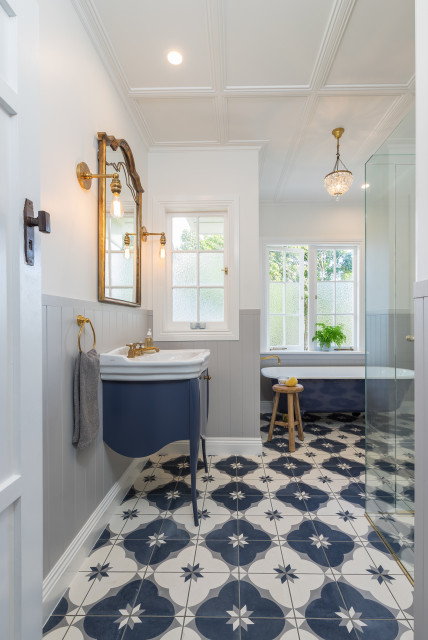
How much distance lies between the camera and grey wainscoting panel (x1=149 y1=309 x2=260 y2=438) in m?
2.69

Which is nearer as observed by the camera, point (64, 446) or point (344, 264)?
point (64, 446)

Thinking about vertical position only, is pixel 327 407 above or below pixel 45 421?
below

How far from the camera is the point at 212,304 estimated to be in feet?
9.09

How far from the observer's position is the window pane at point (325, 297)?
413cm

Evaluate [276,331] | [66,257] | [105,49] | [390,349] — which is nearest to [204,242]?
[105,49]

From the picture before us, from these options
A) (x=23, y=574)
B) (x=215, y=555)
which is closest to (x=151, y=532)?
(x=215, y=555)

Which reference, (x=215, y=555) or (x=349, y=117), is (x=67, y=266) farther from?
(x=349, y=117)

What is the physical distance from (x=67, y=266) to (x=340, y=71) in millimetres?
1895

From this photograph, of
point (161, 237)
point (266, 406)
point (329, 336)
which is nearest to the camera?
point (161, 237)

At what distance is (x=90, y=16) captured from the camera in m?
1.52

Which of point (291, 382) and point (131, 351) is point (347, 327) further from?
point (131, 351)

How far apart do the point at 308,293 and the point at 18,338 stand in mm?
3844

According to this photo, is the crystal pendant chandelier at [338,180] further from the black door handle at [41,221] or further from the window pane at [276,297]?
the black door handle at [41,221]

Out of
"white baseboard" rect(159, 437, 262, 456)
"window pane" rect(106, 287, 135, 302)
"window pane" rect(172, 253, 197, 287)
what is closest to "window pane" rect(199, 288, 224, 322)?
"window pane" rect(172, 253, 197, 287)
